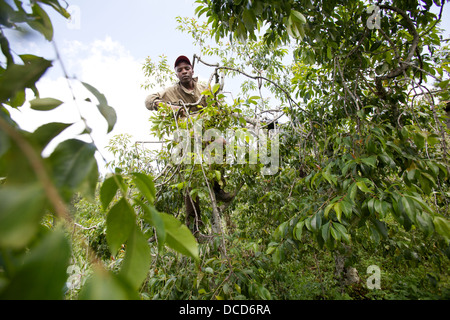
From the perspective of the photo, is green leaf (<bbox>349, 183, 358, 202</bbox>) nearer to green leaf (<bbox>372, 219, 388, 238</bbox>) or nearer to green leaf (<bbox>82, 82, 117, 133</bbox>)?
green leaf (<bbox>372, 219, 388, 238</bbox>)

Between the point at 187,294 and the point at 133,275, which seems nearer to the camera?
the point at 133,275

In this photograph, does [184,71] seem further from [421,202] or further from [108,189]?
[108,189]

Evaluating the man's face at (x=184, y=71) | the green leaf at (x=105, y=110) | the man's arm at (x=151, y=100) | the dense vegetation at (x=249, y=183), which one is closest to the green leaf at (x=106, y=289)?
the dense vegetation at (x=249, y=183)

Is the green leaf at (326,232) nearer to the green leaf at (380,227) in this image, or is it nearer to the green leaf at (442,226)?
the green leaf at (380,227)

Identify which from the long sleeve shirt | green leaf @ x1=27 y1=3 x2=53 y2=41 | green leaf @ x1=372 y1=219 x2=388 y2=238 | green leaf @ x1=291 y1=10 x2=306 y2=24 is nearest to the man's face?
the long sleeve shirt

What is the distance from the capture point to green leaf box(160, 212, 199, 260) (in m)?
0.26

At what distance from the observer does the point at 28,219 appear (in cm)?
15

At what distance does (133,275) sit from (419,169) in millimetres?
1356

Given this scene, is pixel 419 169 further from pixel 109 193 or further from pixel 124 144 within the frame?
pixel 124 144

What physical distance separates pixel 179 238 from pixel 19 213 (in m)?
0.14

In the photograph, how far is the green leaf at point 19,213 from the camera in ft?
0.46

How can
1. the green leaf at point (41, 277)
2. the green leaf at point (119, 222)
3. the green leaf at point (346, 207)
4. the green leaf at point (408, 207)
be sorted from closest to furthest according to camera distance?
1. the green leaf at point (41, 277)
2. the green leaf at point (119, 222)
3. the green leaf at point (408, 207)
4. the green leaf at point (346, 207)
